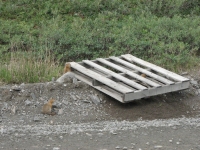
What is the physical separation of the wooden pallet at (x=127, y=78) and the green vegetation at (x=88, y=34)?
2.09ft

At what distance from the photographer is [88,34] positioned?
33.9 feet

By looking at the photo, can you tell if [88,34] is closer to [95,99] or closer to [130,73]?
[130,73]

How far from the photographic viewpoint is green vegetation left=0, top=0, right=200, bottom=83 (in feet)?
30.5

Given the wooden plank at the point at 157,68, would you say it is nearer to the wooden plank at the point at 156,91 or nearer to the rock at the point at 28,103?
the wooden plank at the point at 156,91

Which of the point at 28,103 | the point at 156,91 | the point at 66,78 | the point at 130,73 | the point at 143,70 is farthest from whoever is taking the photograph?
the point at 143,70

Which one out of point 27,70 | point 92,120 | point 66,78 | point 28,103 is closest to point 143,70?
point 66,78

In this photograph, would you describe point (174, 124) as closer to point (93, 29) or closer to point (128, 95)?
point (128, 95)

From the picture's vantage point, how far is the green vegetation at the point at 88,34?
9305mm

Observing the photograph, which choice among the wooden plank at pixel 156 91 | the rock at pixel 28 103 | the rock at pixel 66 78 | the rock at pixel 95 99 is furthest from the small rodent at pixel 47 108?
the wooden plank at pixel 156 91

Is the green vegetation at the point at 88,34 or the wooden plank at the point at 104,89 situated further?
the green vegetation at the point at 88,34

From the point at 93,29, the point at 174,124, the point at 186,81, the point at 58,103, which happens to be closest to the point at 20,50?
the point at 93,29

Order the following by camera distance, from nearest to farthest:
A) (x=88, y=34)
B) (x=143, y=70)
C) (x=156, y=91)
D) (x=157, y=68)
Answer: (x=156, y=91) < (x=143, y=70) < (x=157, y=68) < (x=88, y=34)

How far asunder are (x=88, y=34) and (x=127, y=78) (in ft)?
7.60

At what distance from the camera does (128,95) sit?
7539 millimetres
